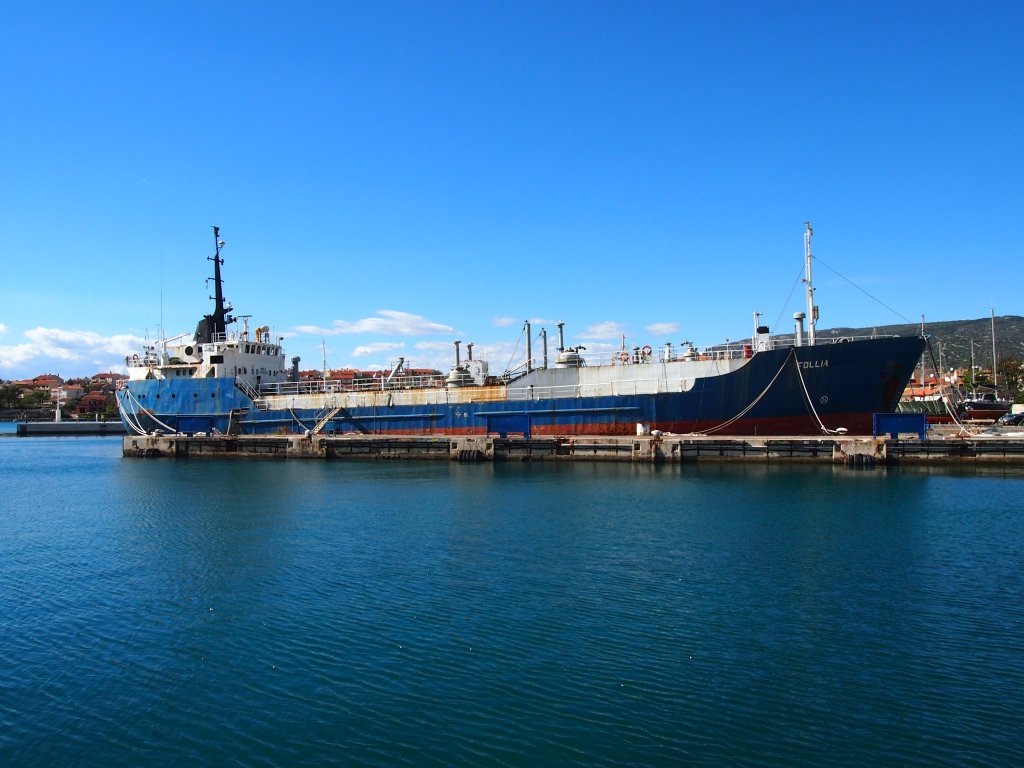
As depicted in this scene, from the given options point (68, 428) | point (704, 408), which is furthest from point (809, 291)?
point (68, 428)

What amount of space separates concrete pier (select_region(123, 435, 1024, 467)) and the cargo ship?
1858mm

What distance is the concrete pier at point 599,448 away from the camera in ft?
108

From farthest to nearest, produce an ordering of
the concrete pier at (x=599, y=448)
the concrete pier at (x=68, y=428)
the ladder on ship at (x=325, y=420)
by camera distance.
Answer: the concrete pier at (x=68, y=428) < the ladder on ship at (x=325, y=420) < the concrete pier at (x=599, y=448)

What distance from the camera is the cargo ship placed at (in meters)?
35.4

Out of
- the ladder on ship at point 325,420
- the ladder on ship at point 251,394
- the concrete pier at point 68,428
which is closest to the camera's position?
the ladder on ship at point 325,420

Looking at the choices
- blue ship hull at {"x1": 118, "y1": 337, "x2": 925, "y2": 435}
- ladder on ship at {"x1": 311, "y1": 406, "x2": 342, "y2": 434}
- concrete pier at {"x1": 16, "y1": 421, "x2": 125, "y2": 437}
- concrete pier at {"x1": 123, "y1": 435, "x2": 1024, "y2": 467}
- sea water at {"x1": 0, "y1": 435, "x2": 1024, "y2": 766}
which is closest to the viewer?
sea water at {"x1": 0, "y1": 435, "x2": 1024, "y2": 766}

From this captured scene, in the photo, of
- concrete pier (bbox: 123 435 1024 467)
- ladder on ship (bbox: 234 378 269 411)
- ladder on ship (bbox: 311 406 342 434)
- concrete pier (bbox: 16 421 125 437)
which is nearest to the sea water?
concrete pier (bbox: 123 435 1024 467)

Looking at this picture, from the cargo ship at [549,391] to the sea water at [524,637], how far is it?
12.0 meters

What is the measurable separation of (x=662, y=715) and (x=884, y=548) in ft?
36.9

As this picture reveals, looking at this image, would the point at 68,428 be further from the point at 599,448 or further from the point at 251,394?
the point at 599,448

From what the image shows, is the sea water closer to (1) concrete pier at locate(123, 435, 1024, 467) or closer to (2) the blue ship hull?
(1) concrete pier at locate(123, 435, 1024, 467)

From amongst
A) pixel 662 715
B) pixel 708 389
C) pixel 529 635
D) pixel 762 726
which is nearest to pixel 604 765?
pixel 662 715

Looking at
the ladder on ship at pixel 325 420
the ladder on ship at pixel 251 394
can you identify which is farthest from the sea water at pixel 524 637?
the ladder on ship at pixel 251 394

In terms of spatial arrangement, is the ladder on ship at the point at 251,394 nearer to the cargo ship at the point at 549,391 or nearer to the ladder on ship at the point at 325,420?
the cargo ship at the point at 549,391
